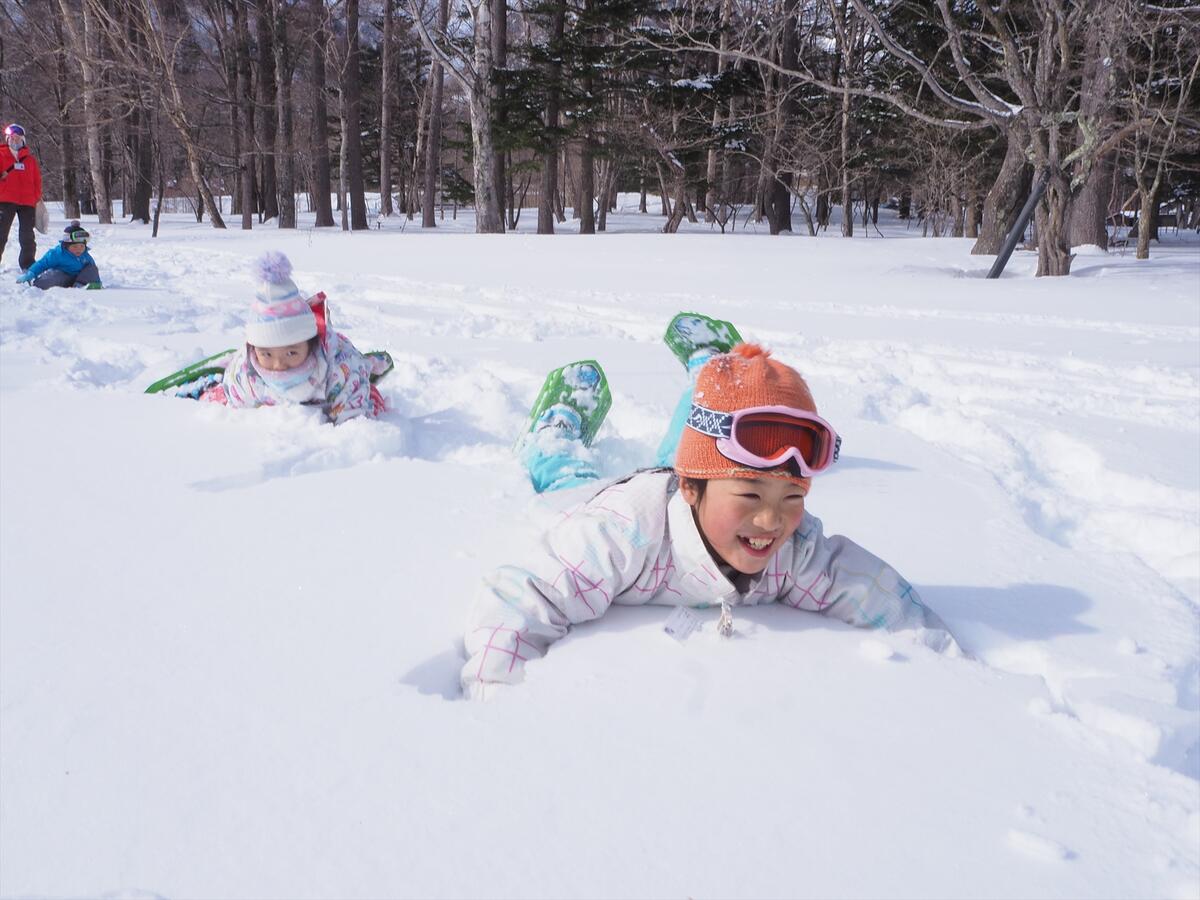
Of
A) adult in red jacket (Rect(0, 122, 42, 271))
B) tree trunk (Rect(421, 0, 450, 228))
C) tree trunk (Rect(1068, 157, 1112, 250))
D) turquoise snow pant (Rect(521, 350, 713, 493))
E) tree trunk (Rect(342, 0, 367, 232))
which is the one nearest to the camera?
turquoise snow pant (Rect(521, 350, 713, 493))

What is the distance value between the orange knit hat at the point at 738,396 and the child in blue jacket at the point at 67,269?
6.73 m

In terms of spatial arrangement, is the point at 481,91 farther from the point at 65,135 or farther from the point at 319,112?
the point at 65,135

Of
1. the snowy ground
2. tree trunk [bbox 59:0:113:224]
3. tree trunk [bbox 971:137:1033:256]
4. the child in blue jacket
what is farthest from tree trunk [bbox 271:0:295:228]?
the snowy ground

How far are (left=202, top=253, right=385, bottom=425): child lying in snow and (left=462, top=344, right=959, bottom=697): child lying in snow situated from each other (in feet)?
5.69

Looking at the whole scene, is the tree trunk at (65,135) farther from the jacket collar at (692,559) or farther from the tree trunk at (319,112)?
the jacket collar at (692,559)

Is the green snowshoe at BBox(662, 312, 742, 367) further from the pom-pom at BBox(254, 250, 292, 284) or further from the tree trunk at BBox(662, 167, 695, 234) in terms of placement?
the tree trunk at BBox(662, 167, 695, 234)

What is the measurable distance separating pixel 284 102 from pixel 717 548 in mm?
20314

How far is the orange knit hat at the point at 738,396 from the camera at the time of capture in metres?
1.62

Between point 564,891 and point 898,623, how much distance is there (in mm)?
971

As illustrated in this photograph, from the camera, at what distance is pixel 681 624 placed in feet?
5.57

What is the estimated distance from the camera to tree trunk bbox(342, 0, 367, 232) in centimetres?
1762

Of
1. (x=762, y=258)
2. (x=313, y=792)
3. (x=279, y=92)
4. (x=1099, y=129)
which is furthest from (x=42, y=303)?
(x=279, y=92)

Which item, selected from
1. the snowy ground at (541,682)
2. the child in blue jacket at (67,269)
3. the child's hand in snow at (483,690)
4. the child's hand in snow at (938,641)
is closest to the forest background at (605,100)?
the child in blue jacket at (67,269)

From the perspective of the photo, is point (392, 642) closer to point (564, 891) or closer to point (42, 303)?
point (564, 891)
